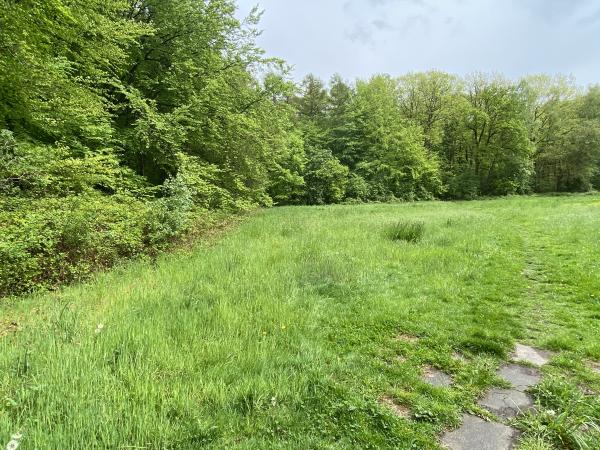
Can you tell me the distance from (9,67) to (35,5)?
4.85 ft

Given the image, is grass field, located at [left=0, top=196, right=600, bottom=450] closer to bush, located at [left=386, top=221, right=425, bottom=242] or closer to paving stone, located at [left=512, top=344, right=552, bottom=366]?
paving stone, located at [left=512, top=344, right=552, bottom=366]

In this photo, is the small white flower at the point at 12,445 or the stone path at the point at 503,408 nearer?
the small white flower at the point at 12,445

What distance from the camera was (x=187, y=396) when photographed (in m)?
3.16

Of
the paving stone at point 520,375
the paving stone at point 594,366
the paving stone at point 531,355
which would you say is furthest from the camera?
the paving stone at point 531,355

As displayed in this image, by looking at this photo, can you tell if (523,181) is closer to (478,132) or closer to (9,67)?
(478,132)

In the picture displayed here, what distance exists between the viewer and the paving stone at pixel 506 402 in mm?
3240

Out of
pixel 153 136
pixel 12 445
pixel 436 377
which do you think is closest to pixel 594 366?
pixel 436 377

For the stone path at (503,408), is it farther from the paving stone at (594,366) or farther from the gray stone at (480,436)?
the paving stone at (594,366)

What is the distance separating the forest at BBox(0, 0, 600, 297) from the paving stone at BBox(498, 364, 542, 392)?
765 centimetres

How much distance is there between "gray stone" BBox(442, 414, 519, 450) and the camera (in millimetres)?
2830

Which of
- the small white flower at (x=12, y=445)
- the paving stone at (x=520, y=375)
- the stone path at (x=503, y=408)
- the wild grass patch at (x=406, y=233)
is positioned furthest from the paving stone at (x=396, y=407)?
the wild grass patch at (x=406, y=233)

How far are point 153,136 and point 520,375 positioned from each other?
13.1 metres

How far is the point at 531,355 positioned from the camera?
170 inches

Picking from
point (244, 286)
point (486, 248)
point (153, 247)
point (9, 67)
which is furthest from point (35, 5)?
point (486, 248)
